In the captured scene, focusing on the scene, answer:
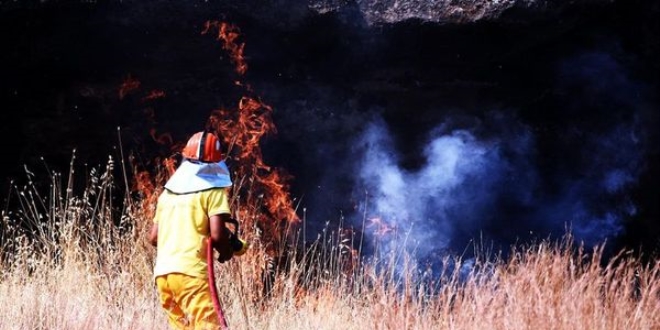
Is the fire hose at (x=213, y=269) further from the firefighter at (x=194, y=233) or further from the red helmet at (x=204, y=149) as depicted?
the red helmet at (x=204, y=149)

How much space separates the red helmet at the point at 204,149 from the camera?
463 cm

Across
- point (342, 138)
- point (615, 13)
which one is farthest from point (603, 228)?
point (342, 138)

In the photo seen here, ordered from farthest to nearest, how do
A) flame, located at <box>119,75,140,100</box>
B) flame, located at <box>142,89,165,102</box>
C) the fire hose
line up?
flame, located at <box>142,89,165,102</box> < flame, located at <box>119,75,140,100</box> < the fire hose

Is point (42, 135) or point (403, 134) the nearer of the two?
point (42, 135)

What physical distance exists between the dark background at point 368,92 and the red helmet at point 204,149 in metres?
2.17

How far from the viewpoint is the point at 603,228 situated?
24.8 ft

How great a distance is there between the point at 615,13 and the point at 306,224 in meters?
2.88

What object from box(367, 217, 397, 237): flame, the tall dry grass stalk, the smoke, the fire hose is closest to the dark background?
the smoke

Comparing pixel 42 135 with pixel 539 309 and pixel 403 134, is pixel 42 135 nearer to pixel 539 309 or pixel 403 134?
pixel 403 134

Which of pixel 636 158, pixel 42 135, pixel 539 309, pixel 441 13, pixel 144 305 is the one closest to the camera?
pixel 539 309

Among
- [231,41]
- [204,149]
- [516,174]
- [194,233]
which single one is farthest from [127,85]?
[516,174]

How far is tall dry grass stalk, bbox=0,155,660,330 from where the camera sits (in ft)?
15.3

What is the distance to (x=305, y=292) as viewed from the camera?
22.4ft

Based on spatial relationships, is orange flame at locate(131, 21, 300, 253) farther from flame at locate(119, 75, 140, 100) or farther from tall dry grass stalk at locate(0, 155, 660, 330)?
tall dry grass stalk at locate(0, 155, 660, 330)
